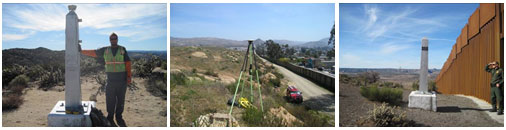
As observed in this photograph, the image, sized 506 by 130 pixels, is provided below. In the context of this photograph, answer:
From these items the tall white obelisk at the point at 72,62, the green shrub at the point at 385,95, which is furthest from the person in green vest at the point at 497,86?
the tall white obelisk at the point at 72,62

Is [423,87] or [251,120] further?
[423,87]

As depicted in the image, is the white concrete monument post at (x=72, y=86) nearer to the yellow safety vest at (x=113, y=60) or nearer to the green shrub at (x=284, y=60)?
the yellow safety vest at (x=113, y=60)

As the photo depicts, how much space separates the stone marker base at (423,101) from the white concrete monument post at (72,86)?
→ 4.78m

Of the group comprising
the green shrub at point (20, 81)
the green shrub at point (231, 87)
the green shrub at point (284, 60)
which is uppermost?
the green shrub at point (284, 60)

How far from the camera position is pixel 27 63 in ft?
18.9

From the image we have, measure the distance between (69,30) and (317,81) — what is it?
4.17 m

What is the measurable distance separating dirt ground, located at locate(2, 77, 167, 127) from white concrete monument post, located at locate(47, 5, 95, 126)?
67 centimetres

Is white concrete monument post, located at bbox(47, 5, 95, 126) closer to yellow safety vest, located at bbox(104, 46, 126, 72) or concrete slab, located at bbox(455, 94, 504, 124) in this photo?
yellow safety vest, located at bbox(104, 46, 126, 72)

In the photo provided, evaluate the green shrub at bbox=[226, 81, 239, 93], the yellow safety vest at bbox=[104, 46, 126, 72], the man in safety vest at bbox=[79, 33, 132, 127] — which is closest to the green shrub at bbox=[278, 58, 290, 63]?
the green shrub at bbox=[226, 81, 239, 93]

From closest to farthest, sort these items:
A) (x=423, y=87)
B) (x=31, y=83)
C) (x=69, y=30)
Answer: (x=69, y=30)
(x=423, y=87)
(x=31, y=83)

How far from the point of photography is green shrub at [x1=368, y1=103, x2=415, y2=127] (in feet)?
12.6

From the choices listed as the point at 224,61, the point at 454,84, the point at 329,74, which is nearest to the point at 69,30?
the point at 329,74

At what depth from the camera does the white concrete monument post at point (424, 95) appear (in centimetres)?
446

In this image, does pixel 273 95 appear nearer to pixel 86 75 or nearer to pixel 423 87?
pixel 423 87
